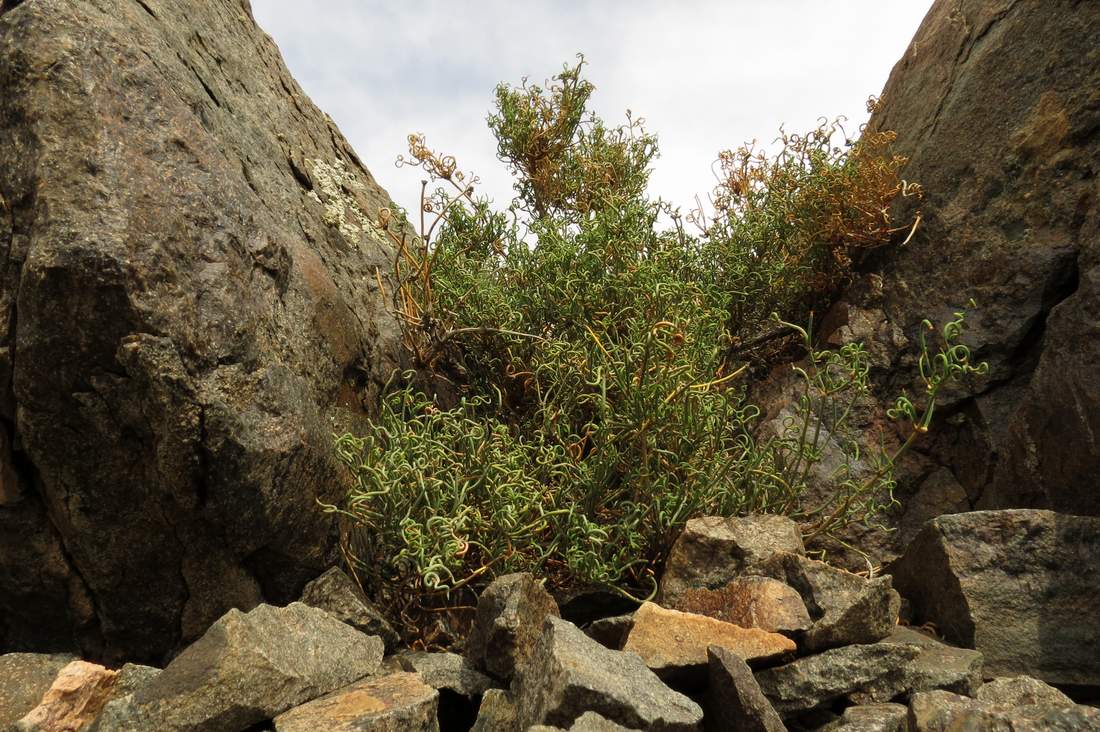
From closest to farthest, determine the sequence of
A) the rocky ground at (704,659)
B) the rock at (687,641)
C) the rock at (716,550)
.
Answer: the rocky ground at (704,659), the rock at (687,641), the rock at (716,550)

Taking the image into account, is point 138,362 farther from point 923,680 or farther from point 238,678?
point 923,680

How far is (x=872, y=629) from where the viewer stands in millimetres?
3293

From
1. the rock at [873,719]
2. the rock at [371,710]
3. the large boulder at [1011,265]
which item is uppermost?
the large boulder at [1011,265]

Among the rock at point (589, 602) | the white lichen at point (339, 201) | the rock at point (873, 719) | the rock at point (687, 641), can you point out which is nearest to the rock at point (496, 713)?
the rock at point (687, 641)

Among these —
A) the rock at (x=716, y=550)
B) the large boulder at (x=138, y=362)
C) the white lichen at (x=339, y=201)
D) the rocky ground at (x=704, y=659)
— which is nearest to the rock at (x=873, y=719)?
the rocky ground at (x=704, y=659)

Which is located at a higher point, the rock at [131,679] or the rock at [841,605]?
the rock at [841,605]

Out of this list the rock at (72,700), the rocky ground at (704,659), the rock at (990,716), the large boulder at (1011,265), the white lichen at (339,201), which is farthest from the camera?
the white lichen at (339,201)

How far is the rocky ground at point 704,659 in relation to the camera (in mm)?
2752

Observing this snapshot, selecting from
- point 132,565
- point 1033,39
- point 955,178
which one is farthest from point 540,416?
point 1033,39

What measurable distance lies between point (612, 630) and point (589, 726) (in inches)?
40.8

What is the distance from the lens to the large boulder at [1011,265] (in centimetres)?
423

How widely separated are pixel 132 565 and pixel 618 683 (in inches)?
79.5

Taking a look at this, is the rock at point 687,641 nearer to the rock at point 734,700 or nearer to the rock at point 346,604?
the rock at point 734,700

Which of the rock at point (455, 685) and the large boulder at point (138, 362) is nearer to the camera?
the rock at point (455, 685)
